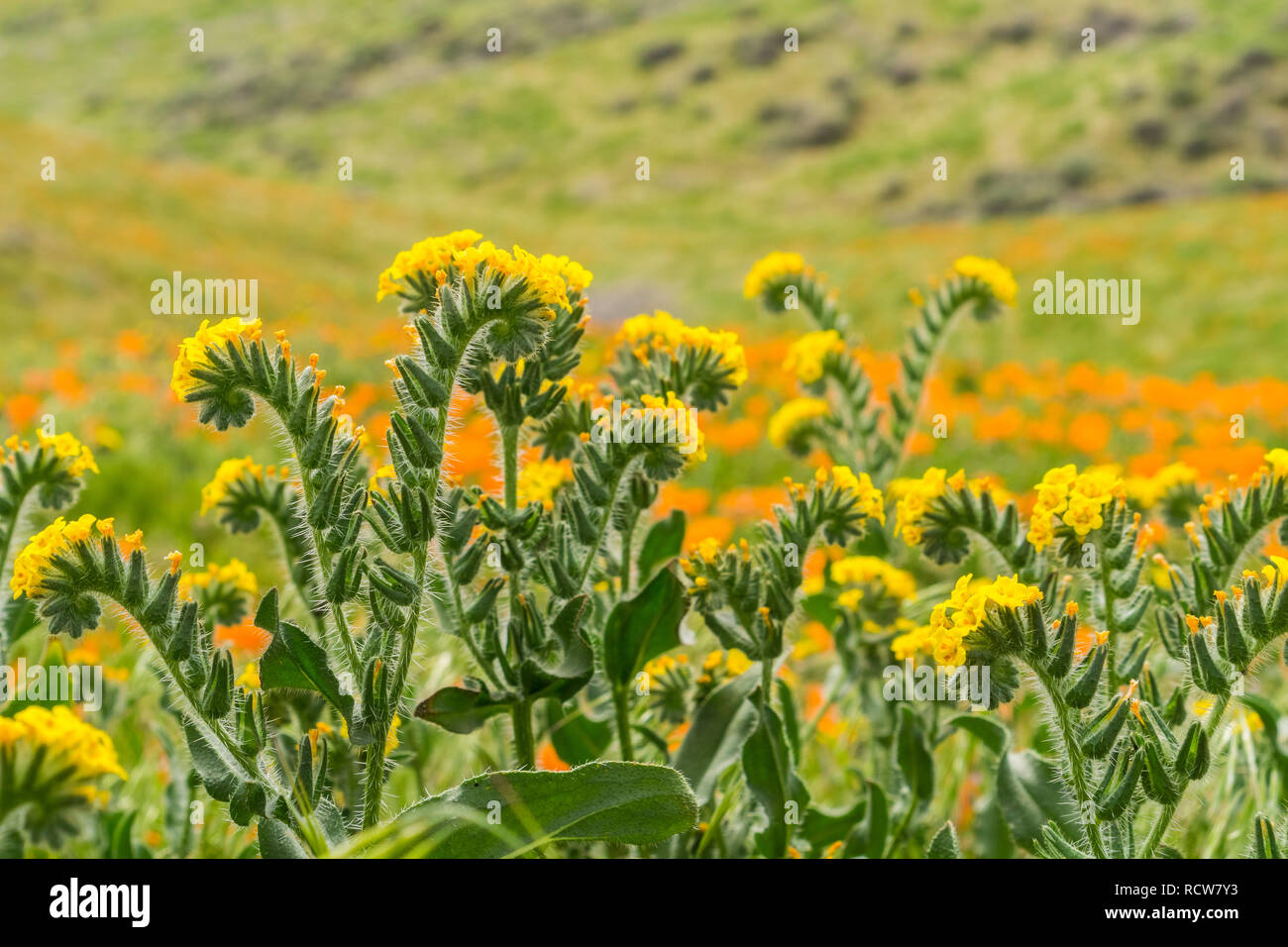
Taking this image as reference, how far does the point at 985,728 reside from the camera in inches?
87.1

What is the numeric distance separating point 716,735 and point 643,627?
26 centimetres

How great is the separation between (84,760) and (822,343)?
7.07 ft

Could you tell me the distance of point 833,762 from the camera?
3537mm

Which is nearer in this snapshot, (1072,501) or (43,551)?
(43,551)

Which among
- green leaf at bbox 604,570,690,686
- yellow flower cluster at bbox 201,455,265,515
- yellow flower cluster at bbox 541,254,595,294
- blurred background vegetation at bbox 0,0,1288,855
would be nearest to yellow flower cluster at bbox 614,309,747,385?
yellow flower cluster at bbox 541,254,595,294

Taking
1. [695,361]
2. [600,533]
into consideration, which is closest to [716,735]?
[600,533]

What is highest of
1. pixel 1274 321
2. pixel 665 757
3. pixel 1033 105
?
pixel 1033 105

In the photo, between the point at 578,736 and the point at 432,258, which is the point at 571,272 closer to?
the point at 432,258

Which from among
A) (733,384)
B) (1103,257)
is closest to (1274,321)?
(1103,257)

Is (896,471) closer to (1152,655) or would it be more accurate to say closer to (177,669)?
(1152,655)

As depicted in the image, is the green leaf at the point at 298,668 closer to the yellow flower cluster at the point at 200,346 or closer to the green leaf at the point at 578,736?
the yellow flower cluster at the point at 200,346

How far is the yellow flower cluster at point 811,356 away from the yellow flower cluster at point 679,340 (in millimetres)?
778

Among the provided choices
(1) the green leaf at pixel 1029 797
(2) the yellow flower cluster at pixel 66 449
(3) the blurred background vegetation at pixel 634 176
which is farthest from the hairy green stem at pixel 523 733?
(3) the blurred background vegetation at pixel 634 176

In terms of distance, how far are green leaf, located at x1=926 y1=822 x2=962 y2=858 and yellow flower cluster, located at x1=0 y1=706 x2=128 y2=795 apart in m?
1.43
